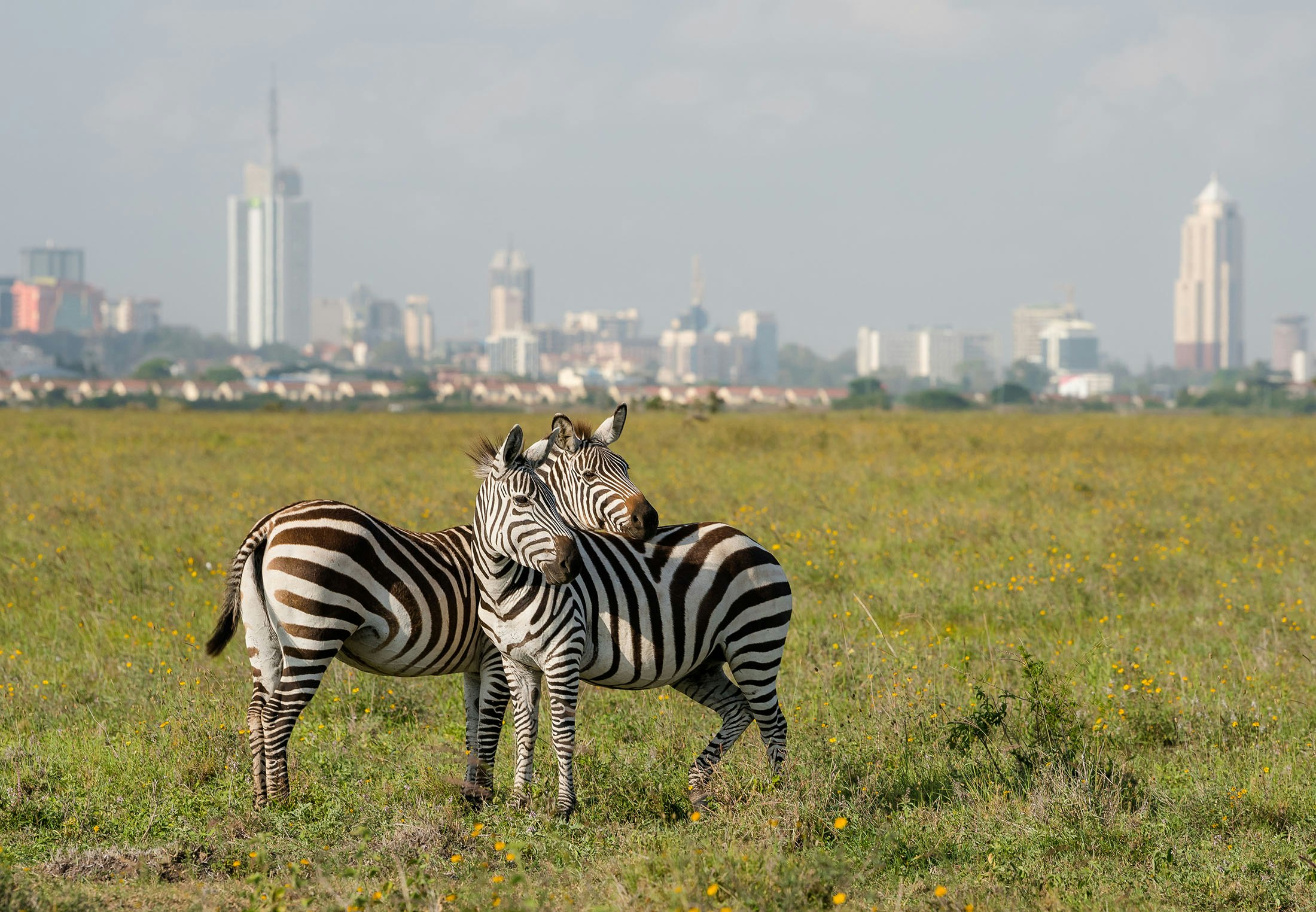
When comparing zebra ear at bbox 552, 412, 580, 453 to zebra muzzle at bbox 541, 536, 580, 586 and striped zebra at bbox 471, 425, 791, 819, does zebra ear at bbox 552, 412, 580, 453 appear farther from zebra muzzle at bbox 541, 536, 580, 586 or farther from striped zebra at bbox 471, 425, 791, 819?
zebra muzzle at bbox 541, 536, 580, 586

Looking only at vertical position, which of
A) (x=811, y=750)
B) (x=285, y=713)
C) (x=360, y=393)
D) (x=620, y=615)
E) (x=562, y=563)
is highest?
(x=360, y=393)

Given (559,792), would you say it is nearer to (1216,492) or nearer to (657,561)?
(657,561)

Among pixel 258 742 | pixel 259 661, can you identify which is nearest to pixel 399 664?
pixel 259 661

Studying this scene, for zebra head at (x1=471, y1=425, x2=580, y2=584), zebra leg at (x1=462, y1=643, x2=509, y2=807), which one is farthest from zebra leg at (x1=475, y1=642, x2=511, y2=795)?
zebra head at (x1=471, y1=425, x2=580, y2=584)

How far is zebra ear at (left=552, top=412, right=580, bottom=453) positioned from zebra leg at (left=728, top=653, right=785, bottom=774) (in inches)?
51.4

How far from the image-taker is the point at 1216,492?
1858 centimetres

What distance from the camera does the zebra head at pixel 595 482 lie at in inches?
229

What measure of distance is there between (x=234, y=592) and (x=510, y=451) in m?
1.60

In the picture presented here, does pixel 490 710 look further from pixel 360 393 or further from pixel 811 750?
pixel 360 393

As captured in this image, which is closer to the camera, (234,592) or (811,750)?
(234,592)

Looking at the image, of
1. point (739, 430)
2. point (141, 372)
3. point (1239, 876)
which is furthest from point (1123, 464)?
point (141, 372)

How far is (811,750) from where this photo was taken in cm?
660

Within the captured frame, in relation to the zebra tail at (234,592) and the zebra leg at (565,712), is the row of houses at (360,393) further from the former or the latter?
the zebra leg at (565,712)

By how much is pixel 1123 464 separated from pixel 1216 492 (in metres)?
6.11
